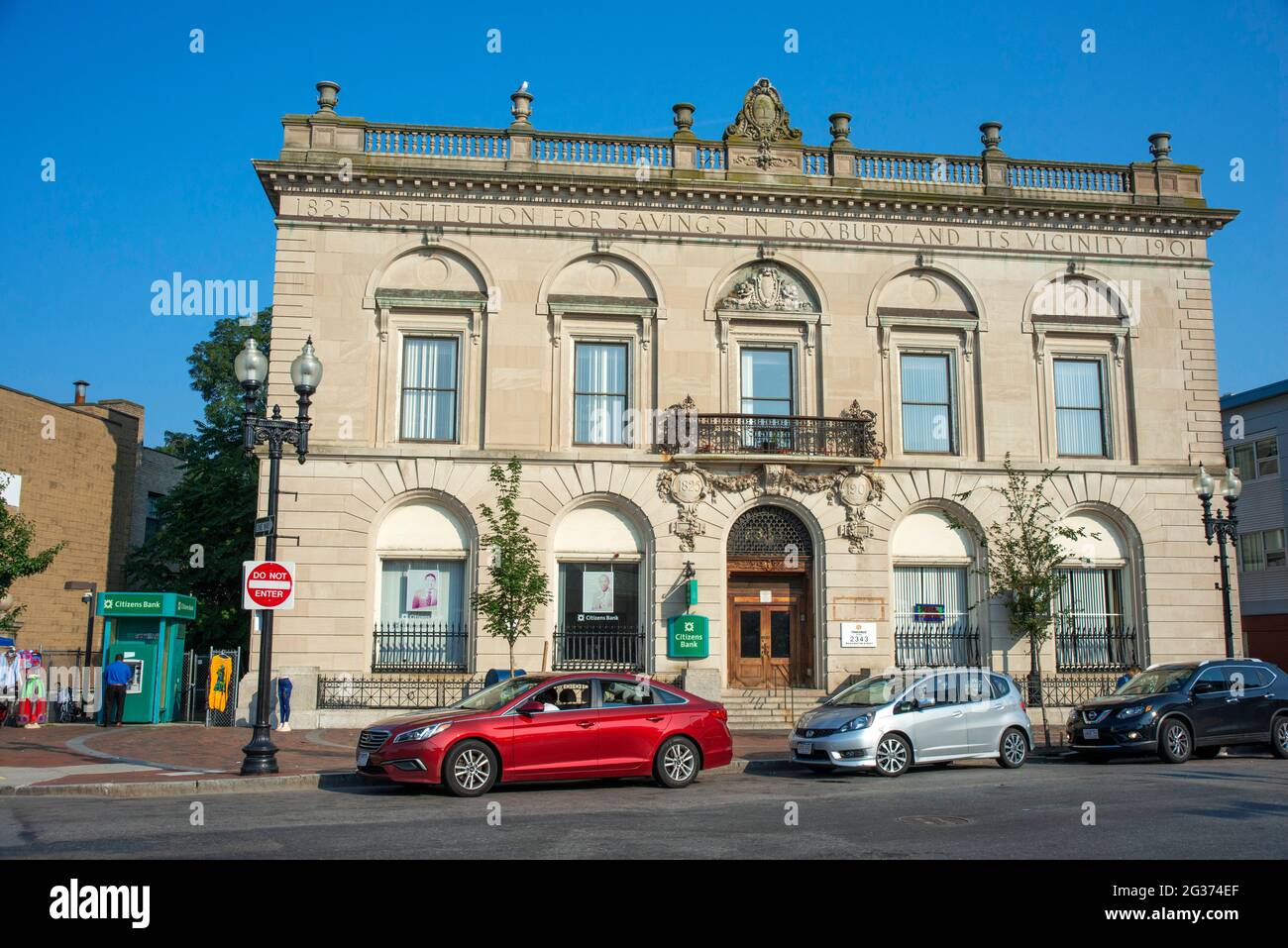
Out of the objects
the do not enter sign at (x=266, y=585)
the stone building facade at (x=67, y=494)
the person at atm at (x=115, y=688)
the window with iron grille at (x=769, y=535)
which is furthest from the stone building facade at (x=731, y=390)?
the stone building facade at (x=67, y=494)

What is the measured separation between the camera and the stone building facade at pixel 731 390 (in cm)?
2620

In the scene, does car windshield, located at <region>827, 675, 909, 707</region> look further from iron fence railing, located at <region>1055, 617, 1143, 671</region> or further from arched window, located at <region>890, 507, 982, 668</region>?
iron fence railing, located at <region>1055, 617, 1143, 671</region>

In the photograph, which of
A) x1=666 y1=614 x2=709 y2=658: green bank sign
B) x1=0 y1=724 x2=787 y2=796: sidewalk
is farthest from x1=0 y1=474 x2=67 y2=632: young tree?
x1=666 y1=614 x2=709 y2=658: green bank sign

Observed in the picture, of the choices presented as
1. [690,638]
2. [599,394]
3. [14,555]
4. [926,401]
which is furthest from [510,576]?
[14,555]

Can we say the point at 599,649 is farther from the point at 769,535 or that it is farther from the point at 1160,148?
the point at 1160,148

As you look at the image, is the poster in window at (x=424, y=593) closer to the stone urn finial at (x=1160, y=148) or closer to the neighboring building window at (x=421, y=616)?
the neighboring building window at (x=421, y=616)

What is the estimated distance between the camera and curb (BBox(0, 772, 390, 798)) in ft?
46.0

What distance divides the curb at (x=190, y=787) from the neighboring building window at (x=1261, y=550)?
3839 cm

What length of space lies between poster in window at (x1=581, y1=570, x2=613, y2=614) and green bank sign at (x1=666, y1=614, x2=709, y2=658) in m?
1.86
